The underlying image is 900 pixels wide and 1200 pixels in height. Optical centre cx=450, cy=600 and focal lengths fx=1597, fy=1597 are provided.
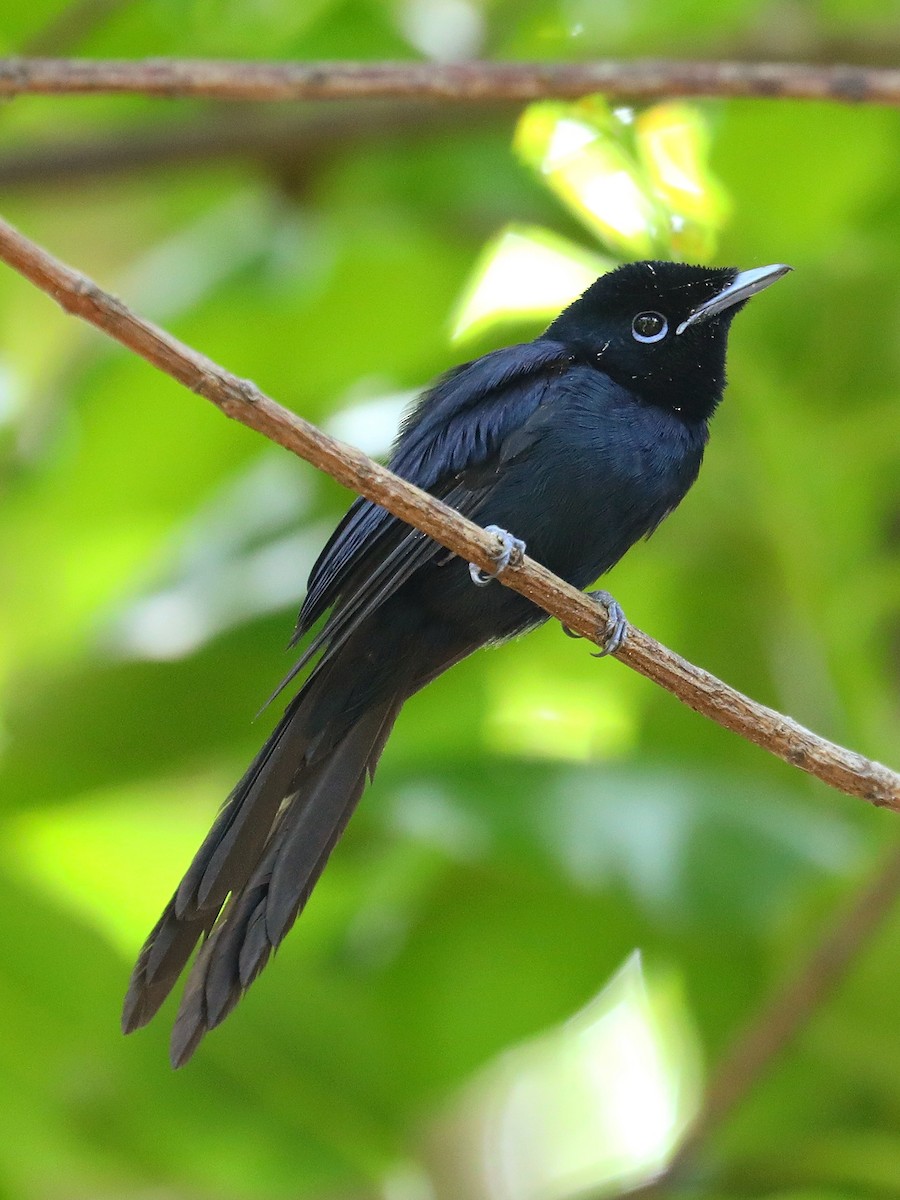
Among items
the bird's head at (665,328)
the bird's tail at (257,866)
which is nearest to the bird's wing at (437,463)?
the bird's head at (665,328)

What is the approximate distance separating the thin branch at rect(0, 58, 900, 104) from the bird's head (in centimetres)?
53

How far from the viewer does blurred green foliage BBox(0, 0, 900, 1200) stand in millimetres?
4227

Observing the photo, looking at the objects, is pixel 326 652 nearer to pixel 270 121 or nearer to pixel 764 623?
pixel 764 623

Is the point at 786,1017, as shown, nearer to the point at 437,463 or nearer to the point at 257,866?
the point at 257,866

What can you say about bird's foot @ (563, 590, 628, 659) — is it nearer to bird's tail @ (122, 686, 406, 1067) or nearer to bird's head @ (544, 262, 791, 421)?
bird's tail @ (122, 686, 406, 1067)

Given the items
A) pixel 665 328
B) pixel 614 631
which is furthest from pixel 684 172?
pixel 614 631

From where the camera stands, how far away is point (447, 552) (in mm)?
3613

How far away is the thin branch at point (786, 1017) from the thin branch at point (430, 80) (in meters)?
1.85

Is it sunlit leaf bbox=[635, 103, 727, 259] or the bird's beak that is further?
sunlit leaf bbox=[635, 103, 727, 259]

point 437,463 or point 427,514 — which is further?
point 437,463

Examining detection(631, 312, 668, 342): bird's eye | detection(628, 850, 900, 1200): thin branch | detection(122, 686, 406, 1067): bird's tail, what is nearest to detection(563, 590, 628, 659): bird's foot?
detection(122, 686, 406, 1067): bird's tail

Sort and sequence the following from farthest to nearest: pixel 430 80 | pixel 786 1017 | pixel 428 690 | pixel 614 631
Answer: pixel 428 690
pixel 786 1017
pixel 430 80
pixel 614 631

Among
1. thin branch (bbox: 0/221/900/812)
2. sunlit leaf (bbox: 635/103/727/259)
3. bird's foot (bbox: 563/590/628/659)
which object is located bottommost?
thin branch (bbox: 0/221/900/812)

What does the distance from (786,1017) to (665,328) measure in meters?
1.75
